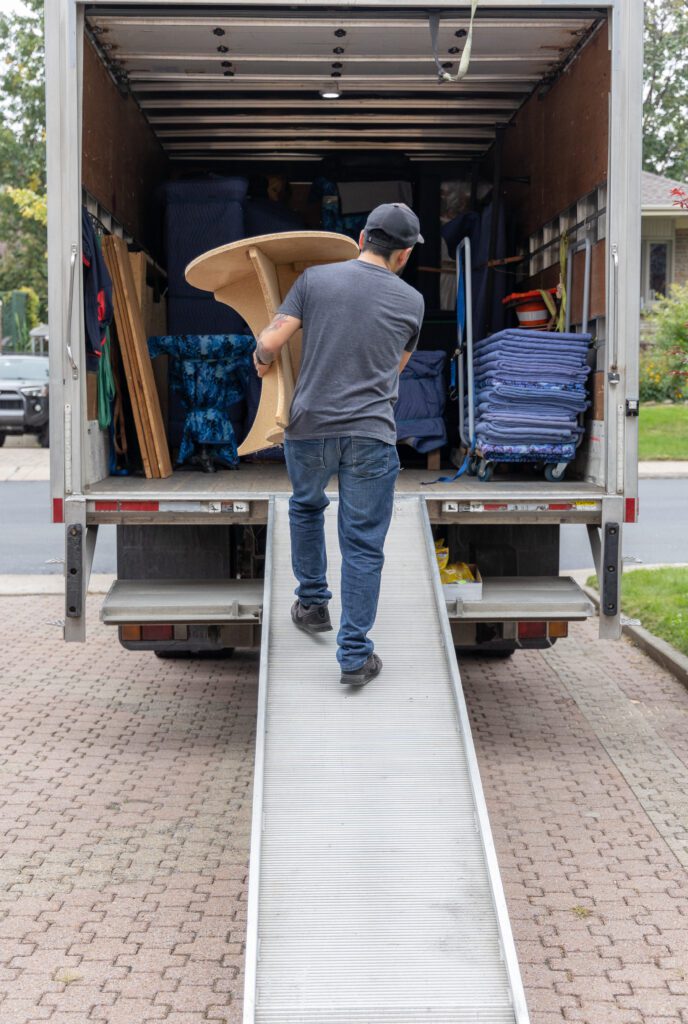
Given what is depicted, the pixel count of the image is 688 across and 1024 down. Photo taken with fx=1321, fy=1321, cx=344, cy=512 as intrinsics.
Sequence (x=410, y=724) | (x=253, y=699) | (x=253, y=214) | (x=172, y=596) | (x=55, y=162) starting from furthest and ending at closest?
(x=253, y=214) → (x=253, y=699) → (x=172, y=596) → (x=55, y=162) → (x=410, y=724)

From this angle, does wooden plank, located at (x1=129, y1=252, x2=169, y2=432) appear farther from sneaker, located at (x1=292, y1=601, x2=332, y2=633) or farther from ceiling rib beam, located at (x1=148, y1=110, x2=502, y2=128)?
sneaker, located at (x1=292, y1=601, x2=332, y2=633)

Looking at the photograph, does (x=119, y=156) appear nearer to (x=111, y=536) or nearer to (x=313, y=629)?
(x=313, y=629)

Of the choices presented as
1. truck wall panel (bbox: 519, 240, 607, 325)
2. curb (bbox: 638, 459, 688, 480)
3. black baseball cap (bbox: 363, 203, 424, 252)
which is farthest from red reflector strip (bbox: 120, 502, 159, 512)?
curb (bbox: 638, 459, 688, 480)

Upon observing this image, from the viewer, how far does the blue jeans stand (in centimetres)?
466

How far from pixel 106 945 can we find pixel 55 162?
310cm

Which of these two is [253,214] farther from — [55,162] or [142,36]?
[55,162]

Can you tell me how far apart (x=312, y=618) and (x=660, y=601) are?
183 inches

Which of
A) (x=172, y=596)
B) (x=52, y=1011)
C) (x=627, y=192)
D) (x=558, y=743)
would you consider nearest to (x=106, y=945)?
(x=52, y=1011)

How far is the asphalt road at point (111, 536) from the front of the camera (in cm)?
1170

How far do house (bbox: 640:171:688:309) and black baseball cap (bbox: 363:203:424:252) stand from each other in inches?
1030

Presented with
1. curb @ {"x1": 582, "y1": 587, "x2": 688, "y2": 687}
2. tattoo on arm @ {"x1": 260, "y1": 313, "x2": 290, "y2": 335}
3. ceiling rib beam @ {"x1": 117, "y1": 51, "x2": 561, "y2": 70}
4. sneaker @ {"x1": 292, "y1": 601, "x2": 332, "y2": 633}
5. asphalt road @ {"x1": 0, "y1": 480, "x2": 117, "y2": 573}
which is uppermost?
ceiling rib beam @ {"x1": 117, "y1": 51, "x2": 561, "y2": 70}

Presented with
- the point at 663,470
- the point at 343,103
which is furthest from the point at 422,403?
the point at 663,470

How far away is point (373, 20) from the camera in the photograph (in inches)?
226

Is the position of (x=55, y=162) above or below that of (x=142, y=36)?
below
